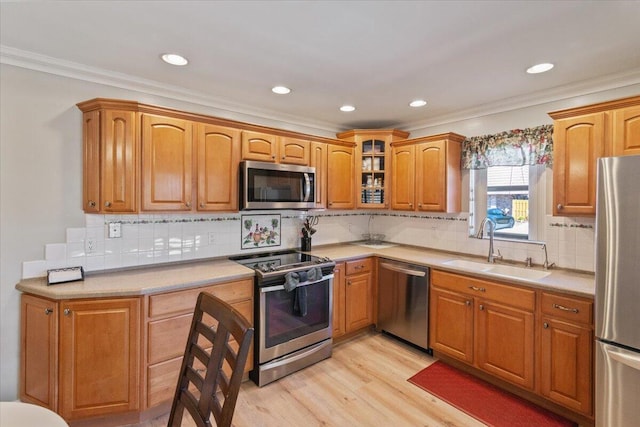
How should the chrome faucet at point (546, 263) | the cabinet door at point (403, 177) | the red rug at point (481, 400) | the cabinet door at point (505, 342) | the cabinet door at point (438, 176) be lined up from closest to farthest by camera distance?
1. the red rug at point (481, 400)
2. the cabinet door at point (505, 342)
3. the chrome faucet at point (546, 263)
4. the cabinet door at point (438, 176)
5. the cabinet door at point (403, 177)

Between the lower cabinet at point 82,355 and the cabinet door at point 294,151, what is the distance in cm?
181

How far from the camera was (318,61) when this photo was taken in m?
2.20

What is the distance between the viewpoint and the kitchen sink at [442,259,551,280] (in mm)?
2629

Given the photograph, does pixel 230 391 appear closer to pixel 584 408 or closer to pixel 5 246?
pixel 5 246

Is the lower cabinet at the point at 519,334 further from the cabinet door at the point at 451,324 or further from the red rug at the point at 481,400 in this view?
the red rug at the point at 481,400

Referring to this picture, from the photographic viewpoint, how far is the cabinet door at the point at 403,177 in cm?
355

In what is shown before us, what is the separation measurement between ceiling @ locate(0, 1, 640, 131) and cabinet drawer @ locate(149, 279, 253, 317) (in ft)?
5.44

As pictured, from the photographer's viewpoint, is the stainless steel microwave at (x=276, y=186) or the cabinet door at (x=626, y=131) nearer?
the cabinet door at (x=626, y=131)

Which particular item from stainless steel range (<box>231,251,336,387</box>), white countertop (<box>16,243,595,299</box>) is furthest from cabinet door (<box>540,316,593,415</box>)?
stainless steel range (<box>231,251,336,387</box>)

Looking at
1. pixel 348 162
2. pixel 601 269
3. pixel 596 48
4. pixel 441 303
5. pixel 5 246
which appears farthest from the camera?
pixel 348 162

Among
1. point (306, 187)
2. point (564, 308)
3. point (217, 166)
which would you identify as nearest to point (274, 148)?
point (306, 187)

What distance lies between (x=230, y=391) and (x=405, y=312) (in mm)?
2595

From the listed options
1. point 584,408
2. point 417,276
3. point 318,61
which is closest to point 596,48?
point 318,61

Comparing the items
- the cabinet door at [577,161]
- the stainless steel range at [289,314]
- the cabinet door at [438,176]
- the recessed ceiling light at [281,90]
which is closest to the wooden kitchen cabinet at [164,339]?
the stainless steel range at [289,314]
